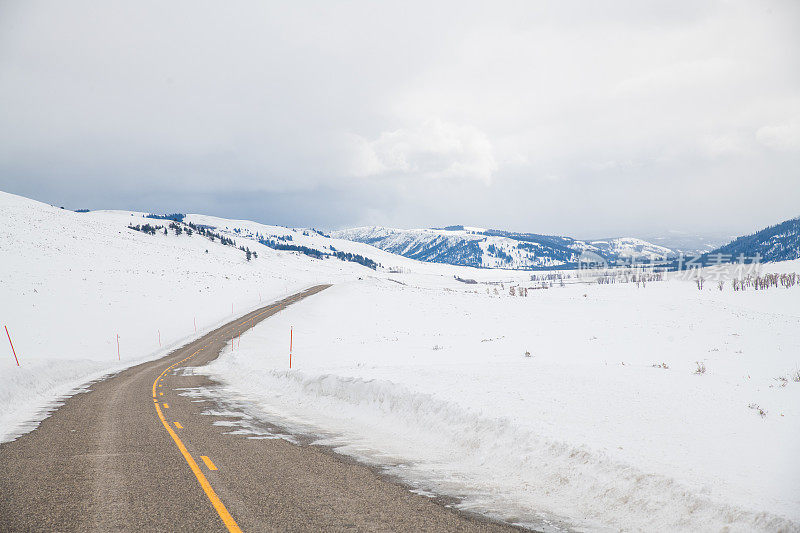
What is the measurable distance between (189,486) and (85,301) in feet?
157

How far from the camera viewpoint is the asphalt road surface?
17.8 feet

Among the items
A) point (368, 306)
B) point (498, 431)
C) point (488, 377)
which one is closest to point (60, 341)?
point (368, 306)

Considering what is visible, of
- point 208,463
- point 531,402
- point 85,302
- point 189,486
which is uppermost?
point 85,302

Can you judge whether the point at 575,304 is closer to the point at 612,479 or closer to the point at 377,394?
the point at 377,394

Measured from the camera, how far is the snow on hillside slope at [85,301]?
1994 cm

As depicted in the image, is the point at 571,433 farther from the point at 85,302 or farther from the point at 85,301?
the point at 85,301

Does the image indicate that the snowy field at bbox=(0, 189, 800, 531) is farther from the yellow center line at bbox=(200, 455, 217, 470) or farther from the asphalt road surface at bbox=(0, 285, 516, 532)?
the yellow center line at bbox=(200, 455, 217, 470)

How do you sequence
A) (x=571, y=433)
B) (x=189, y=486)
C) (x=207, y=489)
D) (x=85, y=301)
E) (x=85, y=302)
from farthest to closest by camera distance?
1. (x=85, y=301)
2. (x=85, y=302)
3. (x=571, y=433)
4. (x=189, y=486)
5. (x=207, y=489)

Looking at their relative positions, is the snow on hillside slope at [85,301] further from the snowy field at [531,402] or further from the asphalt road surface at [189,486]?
the asphalt road surface at [189,486]

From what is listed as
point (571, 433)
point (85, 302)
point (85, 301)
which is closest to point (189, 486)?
point (571, 433)

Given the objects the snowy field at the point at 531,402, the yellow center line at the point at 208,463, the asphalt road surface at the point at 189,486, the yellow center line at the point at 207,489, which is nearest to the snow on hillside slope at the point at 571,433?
the snowy field at the point at 531,402

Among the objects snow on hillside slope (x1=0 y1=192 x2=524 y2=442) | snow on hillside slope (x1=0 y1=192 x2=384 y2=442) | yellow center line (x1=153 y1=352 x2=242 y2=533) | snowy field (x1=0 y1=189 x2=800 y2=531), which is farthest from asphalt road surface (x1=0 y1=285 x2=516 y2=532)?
snow on hillside slope (x1=0 y1=192 x2=384 y2=442)

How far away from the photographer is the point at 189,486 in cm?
666

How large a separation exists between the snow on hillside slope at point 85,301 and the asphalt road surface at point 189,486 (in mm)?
3679
